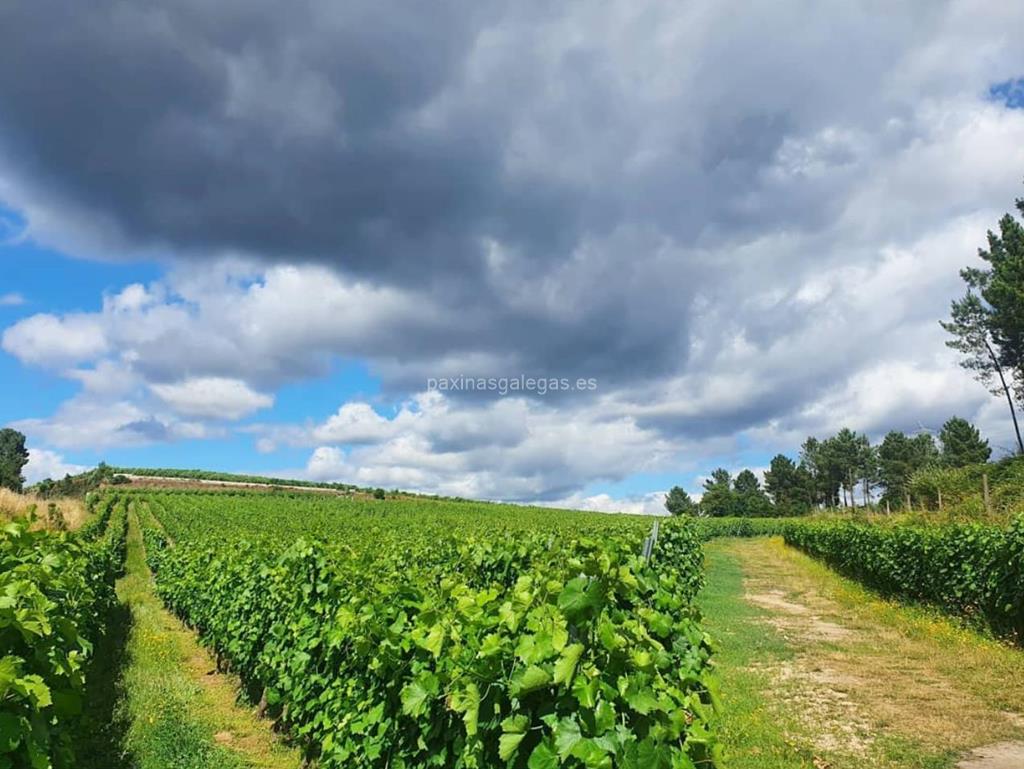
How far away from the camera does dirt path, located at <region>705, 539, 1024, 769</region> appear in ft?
24.6

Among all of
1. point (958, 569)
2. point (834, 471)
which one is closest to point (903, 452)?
point (834, 471)

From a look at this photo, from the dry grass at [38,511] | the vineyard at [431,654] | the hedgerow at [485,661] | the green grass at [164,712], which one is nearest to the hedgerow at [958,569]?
the vineyard at [431,654]

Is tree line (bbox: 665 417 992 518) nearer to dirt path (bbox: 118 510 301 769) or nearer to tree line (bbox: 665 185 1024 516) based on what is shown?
tree line (bbox: 665 185 1024 516)

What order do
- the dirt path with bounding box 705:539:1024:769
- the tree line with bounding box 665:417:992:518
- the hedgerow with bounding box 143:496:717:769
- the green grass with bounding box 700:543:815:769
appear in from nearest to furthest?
the hedgerow with bounding box 143:496:717:769 → the green grass with bounding box 700:543:815:769 → the dirt path with bounding box 705:539:1024:769 → the tree line with bounding box 665:417:992:518

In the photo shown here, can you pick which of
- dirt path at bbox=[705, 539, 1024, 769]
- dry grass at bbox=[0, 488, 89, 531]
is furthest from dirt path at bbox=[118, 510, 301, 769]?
dry grass at bbox=[0, 488, 89, 531]

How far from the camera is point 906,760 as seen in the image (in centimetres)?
724

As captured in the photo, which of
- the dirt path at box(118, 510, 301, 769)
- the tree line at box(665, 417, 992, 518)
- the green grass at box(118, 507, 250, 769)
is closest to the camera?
the green grass at box(118, 507, 250, 769)

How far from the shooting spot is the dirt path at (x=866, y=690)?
295 inches

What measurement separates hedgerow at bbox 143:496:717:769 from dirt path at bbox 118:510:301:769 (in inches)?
20.9

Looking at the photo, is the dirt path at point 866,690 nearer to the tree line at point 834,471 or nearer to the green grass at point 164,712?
the green grass at point 164,712

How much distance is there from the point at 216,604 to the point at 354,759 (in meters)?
7.49

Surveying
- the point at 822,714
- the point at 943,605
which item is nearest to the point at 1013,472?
the point at 943,605

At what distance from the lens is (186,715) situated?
938 centimetres

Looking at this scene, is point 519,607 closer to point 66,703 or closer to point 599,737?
point 599,737
